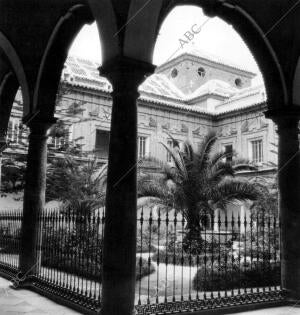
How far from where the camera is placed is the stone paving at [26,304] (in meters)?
5.61

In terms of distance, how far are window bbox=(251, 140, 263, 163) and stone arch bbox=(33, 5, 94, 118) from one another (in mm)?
20817

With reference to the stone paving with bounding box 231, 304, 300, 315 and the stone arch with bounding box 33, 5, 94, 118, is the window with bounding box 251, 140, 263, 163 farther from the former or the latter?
the stone paving with bounding box 231, 304, 300, 315

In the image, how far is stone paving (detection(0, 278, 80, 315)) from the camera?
5.61 meters

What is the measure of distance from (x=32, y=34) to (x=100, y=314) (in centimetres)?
501

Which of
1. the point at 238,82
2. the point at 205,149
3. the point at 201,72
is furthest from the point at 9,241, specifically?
the point at 238,82

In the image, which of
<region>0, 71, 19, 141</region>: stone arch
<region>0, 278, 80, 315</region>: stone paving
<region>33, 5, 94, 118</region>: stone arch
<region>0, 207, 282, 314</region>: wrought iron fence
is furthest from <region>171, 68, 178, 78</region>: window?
<region>0, 278, 80, 315</region>: stone paving

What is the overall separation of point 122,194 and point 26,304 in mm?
2522

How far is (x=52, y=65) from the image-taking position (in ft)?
25.1

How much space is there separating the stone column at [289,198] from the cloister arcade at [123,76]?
1cm

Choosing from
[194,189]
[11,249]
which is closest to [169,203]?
[194,189]

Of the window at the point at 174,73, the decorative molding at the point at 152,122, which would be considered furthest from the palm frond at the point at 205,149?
the window at the point at 174,73

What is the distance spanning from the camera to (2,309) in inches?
222

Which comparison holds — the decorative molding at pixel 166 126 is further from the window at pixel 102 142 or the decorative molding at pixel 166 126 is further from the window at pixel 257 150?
the window at pixel 257 150

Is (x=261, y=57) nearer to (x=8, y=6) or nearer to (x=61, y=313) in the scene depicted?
(x=8, y=6)
